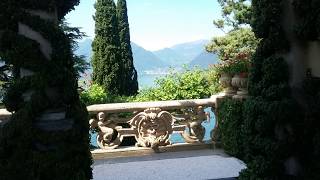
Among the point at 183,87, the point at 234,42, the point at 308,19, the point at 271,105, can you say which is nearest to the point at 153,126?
the point at 271,105

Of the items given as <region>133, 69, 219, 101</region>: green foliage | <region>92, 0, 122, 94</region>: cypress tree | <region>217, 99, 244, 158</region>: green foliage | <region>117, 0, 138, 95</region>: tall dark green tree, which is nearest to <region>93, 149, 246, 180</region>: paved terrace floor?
<region>217, 99, 244, 158</region>: green foliage

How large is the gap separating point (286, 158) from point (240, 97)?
297cm

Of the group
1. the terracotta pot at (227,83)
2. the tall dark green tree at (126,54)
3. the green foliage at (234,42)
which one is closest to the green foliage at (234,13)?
the green foliage at (234,42)

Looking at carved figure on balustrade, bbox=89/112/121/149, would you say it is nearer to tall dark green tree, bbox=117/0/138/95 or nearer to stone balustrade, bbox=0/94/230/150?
stone balustrade, bbox=0/94/230/150

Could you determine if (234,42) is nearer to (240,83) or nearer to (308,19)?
(240,83)

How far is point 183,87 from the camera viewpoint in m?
13.8

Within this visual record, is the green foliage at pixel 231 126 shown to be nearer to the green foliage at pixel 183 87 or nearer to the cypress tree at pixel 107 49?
the green foliage at pixel 183 87

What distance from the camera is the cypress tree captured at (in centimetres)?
1773

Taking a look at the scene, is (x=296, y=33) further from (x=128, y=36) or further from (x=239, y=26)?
(x=239, y=26)

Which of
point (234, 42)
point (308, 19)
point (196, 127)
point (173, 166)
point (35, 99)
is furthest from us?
point (234, 42)

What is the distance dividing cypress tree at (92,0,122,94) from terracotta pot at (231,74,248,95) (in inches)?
395

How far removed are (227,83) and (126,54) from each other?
A: 1077 cm

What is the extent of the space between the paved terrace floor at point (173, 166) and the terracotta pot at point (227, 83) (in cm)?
113

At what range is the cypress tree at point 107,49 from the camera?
17734 mm
